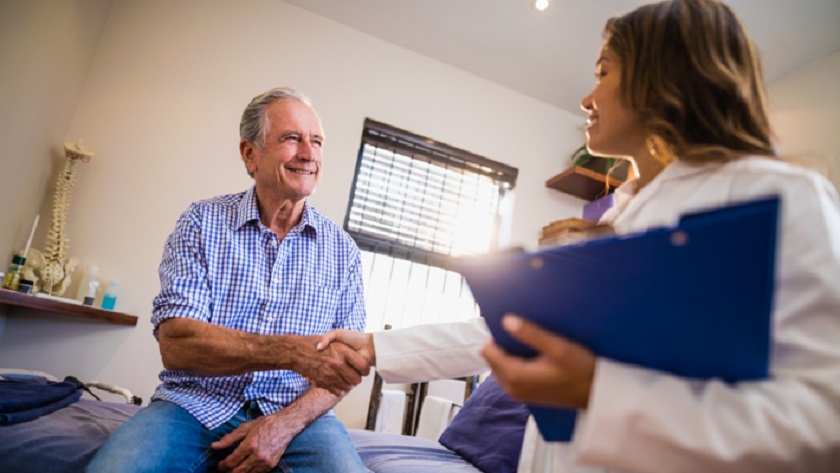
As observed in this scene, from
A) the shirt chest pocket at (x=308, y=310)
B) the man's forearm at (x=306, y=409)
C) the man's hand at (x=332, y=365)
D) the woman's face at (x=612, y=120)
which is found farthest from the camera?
the shirt chest pocket at (x=308, y=310)

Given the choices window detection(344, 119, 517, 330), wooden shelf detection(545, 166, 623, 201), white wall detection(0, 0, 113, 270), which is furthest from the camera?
wooden shelf detection(545, 166, 623, 201)

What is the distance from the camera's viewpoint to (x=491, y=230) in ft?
11.7

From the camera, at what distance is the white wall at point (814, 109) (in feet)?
8.93

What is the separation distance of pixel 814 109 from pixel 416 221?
8.15 feet

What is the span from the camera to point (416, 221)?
3322 millimetres

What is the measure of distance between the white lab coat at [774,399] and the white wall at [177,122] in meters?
2.53

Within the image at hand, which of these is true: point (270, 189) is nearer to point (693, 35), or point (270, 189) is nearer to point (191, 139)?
point (693, 35)

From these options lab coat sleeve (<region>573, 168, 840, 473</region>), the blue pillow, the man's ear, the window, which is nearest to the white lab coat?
lab coat sleeve (<region>573, 168, 840, 473</region>)

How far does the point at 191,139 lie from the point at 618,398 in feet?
9.52

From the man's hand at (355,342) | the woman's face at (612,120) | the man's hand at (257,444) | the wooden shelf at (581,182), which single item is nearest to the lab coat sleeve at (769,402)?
the woman's face at (612,120)

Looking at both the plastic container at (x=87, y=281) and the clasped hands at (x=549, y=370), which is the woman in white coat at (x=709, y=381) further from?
the plastic container at (x=87, y=281)

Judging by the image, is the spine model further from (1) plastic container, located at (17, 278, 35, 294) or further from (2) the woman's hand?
(2) the woman's hand

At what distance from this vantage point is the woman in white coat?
476 millimetres

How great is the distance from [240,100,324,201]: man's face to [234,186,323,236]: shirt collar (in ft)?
0.20
